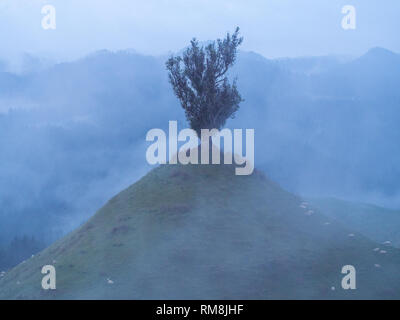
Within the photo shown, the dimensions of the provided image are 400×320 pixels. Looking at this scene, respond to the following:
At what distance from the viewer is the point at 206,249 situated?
875 inches

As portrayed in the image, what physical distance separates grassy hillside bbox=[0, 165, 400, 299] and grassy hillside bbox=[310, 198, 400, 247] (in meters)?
10.3

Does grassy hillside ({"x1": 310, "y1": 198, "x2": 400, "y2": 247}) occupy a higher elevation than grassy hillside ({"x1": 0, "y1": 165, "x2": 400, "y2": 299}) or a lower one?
higher

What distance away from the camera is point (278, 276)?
20.5 metres

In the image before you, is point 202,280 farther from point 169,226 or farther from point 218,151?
point 218,151

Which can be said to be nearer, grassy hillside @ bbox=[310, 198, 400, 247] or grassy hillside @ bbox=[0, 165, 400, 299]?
grassy hillside @ bbox=[0, 165, 400, 299]

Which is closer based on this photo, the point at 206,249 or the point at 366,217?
the point at 206,249

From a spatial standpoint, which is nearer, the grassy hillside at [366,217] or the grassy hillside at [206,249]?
the grassy hillside at [206,249]

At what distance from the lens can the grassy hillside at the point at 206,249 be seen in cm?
1986

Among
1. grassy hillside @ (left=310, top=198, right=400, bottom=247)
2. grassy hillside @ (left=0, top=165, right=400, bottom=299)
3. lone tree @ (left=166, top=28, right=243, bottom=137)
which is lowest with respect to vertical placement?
grassy hillside @ (left=0, top=165, right=400, bottom=299)

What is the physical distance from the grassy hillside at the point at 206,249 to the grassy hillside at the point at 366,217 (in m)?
10.3

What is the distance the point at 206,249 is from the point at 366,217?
21.5 meters

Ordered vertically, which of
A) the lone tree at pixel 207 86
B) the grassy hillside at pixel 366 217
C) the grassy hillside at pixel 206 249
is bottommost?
the grassy hillside at pixel 206 249

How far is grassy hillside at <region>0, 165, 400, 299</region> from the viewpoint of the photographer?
19.9 metres
